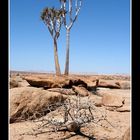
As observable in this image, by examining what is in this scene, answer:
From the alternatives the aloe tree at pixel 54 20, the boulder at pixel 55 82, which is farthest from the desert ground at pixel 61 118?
the aloe tree at pixel 54 20

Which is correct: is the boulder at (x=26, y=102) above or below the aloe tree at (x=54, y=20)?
below

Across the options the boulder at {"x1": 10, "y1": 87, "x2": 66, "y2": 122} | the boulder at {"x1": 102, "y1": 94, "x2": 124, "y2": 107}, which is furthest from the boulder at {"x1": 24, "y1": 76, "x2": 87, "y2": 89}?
the boulder at {"x1": 10, "y1": 87, "x2": 66, "y2": 122}

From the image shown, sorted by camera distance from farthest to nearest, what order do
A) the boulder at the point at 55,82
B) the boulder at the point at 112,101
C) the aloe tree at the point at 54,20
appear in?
1. the aloe tree at the point at 54,20
2. the boulder at the point at 55,82
3. the boulder at the point at 112,101

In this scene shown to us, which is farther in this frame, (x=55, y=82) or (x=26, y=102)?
(x=55, y=82)

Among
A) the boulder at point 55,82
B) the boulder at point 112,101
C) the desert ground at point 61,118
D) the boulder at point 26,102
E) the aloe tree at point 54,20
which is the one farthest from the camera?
the aloe tree at point 54,20

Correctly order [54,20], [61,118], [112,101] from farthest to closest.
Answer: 1. [54,20]
2. [112,101]
3. [61,118]

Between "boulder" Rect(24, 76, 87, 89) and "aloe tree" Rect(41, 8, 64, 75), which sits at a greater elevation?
"aloe tree" Rect(41, 8, 64, 75)

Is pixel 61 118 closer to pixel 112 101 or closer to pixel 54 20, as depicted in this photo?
pixel 112 101

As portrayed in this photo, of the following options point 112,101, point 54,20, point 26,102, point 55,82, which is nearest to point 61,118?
point 26,102

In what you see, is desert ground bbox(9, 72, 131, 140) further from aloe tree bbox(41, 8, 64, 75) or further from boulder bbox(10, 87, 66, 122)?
aloe tree bbox(41, 8, 64, 75)

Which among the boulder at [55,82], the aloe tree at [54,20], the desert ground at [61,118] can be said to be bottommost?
the desert ground at [61,118]

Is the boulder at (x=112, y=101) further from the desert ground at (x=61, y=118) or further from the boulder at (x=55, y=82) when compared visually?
the boulder at (x=55, y=82)
